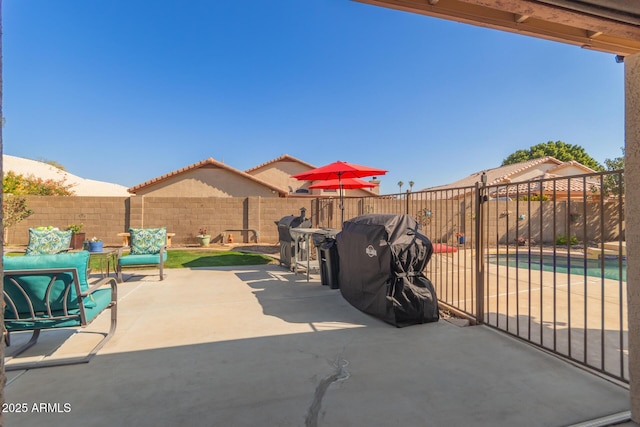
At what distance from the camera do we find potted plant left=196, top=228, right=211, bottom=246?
12523 millimetres

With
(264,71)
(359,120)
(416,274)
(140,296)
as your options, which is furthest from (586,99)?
(140,296)

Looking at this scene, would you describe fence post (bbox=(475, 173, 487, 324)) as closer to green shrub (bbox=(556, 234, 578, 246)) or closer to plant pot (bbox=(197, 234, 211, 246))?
plant pot (bbox=(197, 234, 211, 246))

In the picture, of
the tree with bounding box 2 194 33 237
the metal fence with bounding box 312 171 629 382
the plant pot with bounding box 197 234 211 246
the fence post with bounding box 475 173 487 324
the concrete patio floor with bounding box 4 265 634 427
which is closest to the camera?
the concrete patio floor with bounding box 4 265 634 427

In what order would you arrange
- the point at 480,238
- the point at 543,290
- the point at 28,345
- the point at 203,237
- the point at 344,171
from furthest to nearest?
the point at 203,237 → the point at 344,171 → the point at 543,290 → the point at 480,238 → the point at 28,345

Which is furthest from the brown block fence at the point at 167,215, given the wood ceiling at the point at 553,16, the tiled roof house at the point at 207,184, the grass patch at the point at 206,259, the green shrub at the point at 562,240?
the green shrub at the point at 562,240

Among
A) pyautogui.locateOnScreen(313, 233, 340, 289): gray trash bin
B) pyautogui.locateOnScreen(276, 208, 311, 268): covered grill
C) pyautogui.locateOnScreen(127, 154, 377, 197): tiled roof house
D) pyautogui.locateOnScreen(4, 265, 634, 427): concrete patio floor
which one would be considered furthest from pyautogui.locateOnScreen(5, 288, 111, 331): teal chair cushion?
pyautogui.locateOnScreen(127, 154, 377, 197): tiled roof house

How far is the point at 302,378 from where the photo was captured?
8.77 ft

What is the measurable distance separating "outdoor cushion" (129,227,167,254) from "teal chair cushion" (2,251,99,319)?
14.0ft

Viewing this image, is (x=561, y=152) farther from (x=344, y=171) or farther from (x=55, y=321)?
(x=55, y=321)

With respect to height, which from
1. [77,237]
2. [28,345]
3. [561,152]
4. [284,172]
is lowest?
[28,345]

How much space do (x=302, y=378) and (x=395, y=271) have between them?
1.79m

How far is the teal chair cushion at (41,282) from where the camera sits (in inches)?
111

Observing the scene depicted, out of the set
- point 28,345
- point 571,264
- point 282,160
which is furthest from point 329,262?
point 282,160

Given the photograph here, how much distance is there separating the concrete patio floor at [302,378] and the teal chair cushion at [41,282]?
0.57 meters
